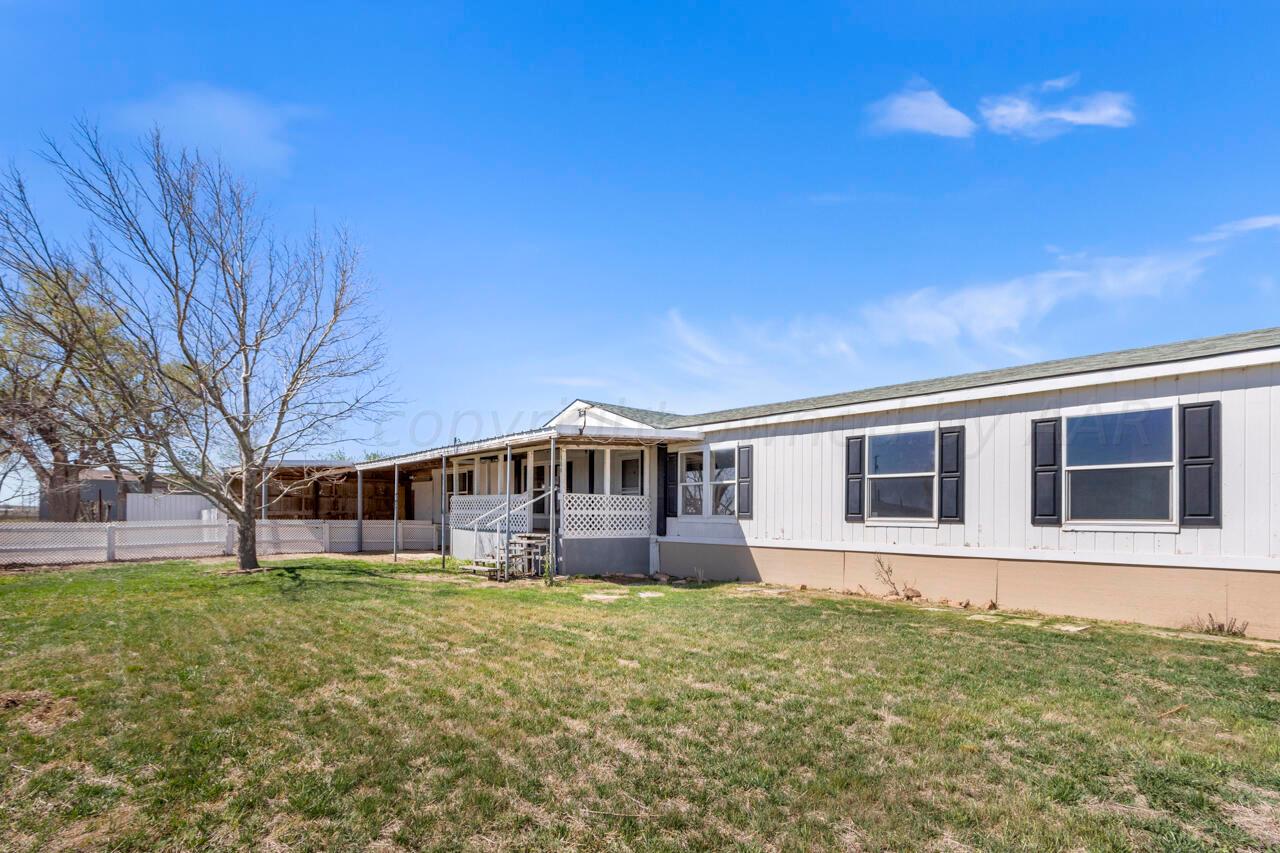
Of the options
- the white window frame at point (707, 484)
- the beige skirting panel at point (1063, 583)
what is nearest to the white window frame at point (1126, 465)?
the beige skirting panel at point (1063, 583)

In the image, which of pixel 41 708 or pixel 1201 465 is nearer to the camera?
pixel 41 708

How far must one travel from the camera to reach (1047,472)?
9.18 meters

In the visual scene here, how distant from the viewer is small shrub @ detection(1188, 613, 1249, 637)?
7574 mm

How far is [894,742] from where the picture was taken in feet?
14.1

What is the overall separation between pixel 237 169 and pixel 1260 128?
1710 centimetres

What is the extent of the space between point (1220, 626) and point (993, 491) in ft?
9.18

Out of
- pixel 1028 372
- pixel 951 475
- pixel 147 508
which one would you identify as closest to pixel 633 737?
pixel 951 475

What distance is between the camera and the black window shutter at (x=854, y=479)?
1132 cm

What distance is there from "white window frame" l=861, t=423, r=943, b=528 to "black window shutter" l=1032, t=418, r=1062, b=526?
53.8 inches

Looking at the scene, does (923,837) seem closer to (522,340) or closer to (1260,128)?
(1260,128)

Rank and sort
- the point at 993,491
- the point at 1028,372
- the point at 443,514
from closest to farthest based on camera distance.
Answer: the point at 993,491
the point at 1028,372
the point at 443,514

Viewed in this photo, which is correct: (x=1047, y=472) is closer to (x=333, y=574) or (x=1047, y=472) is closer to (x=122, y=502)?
(x=333, y=574)

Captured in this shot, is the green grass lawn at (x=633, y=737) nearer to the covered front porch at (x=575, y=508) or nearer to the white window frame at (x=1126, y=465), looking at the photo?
the white window frame at (x=1126, y=465)

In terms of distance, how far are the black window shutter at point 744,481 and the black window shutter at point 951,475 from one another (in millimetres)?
3658
